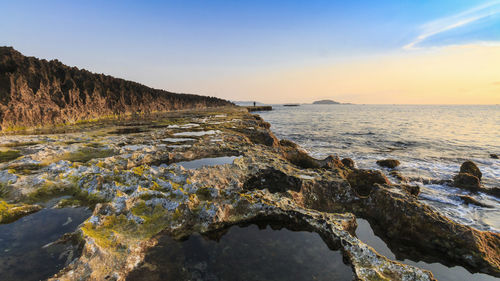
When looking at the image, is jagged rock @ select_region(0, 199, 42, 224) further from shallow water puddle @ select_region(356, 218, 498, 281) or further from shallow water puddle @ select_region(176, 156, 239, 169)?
shallow water puddle @ select_region(356, 218, 498, 281)

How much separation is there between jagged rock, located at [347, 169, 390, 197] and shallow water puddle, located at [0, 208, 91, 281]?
10265mm

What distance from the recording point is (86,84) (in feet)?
144

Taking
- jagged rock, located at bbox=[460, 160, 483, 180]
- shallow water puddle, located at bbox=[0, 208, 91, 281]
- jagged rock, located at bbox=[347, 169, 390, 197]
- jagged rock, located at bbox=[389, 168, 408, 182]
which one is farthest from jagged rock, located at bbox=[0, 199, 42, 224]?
jagged rock, located at bbox=[460, 160, 483, 180]

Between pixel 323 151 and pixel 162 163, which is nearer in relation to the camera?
pixel 162 163

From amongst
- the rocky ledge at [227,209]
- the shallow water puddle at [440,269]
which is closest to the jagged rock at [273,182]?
the rocky ledge at [227,209]

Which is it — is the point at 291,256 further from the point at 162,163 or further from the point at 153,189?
the point at 162,163

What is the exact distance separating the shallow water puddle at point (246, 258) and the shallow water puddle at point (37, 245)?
185cm

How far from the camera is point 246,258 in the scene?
16.5ft

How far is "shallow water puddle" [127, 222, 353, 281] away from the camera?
14.9 ft

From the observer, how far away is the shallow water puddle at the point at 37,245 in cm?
441

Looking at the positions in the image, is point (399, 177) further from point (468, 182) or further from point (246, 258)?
point (246, 258)

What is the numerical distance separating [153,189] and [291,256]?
16.7ft

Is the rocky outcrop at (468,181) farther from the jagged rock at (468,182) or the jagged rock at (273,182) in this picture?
the jagged rock at (273,182)

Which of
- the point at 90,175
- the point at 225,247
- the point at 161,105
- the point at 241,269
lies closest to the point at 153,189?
the point at 90,175
